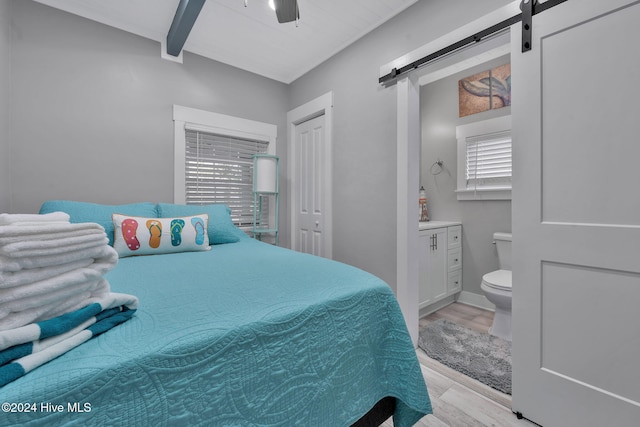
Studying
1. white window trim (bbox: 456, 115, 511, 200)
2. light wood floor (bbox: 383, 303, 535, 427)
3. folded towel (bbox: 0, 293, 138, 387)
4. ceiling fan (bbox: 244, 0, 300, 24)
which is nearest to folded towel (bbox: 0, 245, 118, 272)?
folded towel (bbox: 0, 293, 138, 387)

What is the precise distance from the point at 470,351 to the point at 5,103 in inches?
142

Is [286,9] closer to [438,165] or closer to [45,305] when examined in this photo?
[45,305]

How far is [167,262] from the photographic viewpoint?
146 centimetres

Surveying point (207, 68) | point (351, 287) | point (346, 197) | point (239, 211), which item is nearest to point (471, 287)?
point (346, 197)

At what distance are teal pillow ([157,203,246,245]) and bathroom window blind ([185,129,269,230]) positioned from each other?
0.60 meters

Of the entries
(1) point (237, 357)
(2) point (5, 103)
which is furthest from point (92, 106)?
(1) point (237, 357)

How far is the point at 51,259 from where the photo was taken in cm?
62

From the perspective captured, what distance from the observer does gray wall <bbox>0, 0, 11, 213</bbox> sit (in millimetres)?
1720

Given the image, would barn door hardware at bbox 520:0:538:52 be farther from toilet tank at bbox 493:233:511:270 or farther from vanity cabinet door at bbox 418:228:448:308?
toilet tank at bbox 493:233:511:270

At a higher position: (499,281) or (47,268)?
(47,268)

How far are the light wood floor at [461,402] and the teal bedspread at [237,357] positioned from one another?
473 mm

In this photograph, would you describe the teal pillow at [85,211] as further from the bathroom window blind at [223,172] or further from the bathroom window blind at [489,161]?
the bathroom window blind at [489,161]

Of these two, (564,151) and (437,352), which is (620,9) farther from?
(437,352)

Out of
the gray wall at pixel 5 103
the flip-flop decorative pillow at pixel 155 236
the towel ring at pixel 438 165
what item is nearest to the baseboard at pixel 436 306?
the towel ring at pixel 438 165
